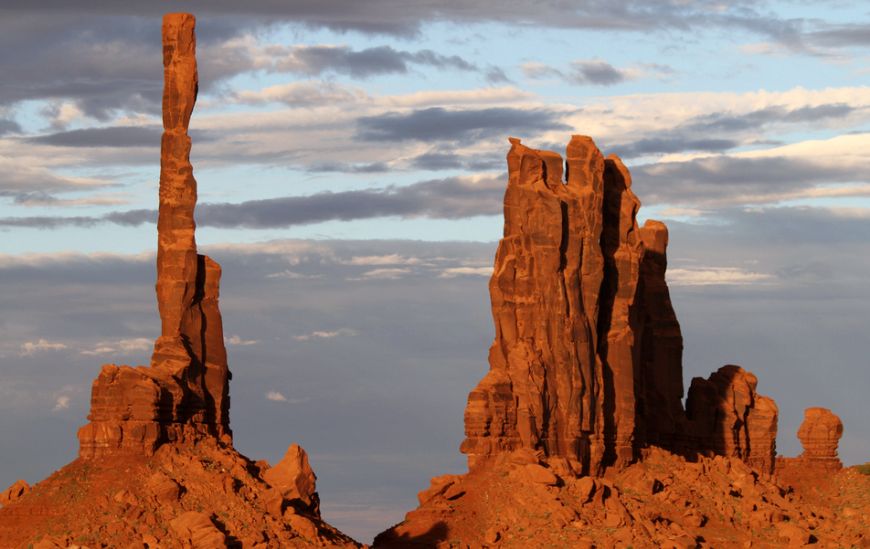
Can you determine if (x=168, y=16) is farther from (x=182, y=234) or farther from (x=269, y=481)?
(x=269, y=481)

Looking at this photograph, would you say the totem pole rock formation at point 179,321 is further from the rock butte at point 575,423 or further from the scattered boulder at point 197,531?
the rock butte at point 575,423

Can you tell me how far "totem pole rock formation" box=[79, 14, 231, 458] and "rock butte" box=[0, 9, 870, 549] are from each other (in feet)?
0.40

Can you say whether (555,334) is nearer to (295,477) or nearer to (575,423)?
(575,423)

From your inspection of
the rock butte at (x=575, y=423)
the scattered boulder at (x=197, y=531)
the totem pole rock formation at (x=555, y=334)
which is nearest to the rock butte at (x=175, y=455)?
the scattered boulder at (x=197, y=531)

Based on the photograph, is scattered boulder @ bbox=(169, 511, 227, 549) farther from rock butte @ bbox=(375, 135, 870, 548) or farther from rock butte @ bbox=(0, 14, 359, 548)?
rock butte @ bbox=(375, 135, 870, 548)

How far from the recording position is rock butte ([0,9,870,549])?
15212 centimetres

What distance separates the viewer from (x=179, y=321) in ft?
527

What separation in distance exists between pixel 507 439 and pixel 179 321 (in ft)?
90.8

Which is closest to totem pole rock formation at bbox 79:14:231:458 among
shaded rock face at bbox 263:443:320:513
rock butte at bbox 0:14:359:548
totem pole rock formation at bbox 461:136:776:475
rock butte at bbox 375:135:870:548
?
rock butte at bbox 0:14:359:548

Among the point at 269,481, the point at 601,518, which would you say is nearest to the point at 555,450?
the point at 601,518

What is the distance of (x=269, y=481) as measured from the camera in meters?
157

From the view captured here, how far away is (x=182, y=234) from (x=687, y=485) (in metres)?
47.9

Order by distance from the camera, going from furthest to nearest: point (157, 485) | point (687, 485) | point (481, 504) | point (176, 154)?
point (687, 485) < point (481, 504) < point (176, 154) < point (157, 485)

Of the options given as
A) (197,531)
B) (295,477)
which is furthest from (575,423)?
(197,531)
